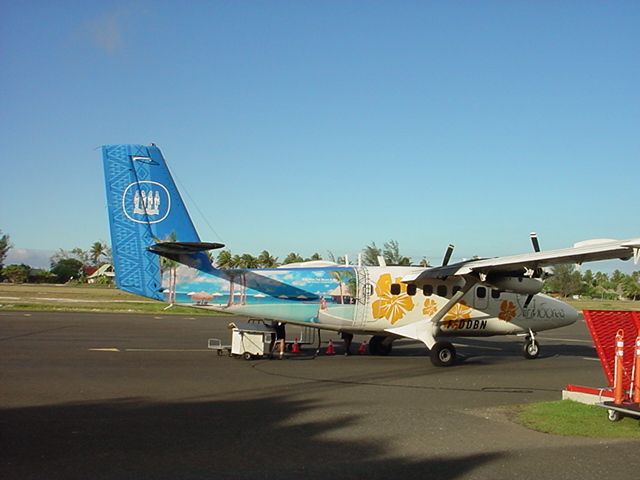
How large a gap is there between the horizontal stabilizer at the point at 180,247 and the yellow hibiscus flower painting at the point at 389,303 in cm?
570

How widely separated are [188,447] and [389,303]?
1253 cm

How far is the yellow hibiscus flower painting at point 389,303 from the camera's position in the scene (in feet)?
66.4

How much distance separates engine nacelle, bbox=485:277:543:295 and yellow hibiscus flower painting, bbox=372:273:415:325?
2.51 meters

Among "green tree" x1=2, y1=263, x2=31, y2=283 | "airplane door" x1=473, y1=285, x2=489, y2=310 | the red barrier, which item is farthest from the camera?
"green tree" x1=2, y1=263, x2=31, y2=283

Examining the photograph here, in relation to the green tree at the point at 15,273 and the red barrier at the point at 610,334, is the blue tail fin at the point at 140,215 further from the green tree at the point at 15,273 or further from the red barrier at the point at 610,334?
the green tree at the point at 15,273

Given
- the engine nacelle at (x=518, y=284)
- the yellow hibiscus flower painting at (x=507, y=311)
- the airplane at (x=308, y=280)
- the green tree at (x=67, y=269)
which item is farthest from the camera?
the green tree at (x=67, y=269)

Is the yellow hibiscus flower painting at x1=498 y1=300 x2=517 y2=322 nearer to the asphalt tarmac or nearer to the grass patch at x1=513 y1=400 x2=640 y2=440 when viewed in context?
the asphalt tarmac

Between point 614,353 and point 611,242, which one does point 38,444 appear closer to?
point 614,353

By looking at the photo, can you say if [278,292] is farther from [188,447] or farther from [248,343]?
[188,447]

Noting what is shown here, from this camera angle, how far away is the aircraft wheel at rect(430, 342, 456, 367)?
19.1m

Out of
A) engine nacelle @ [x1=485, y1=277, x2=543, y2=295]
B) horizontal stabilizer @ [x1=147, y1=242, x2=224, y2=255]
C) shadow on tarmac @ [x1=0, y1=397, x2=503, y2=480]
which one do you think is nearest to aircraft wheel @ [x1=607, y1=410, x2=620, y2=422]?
shadow on tarmac @ [x1=0, y1=397, x2=503, y2=480]

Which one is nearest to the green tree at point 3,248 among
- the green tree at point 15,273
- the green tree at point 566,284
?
the green tree at point 15,273

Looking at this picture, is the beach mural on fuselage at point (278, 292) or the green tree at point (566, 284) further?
the green tree at point (566, 284)

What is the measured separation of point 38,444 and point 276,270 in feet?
37.8
